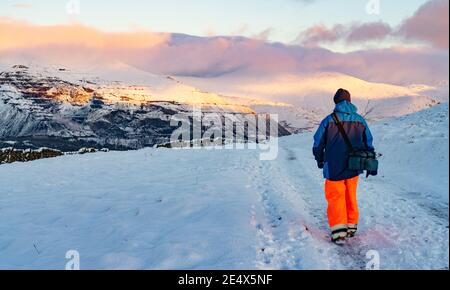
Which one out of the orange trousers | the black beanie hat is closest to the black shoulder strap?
the black beanie hat

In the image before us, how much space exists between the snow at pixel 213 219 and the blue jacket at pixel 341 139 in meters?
1.42

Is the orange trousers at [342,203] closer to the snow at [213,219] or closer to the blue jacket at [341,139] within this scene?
the blue jacket at [341,139]

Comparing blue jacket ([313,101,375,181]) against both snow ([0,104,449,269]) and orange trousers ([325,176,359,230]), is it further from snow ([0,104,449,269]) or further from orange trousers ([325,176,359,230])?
snow ([0,104,449,269])

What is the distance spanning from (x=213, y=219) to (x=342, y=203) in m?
3.31

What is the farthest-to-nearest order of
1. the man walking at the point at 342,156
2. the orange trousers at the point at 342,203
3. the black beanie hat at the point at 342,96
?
the black beanie hat at the point at 342,96
the man walking at the point at 342,156
the orange trousers at the point at 342,203

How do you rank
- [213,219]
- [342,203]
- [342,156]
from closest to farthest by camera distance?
[342,203] < [342,156] < [213,219]

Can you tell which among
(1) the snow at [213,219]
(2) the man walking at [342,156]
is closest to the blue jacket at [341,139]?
(2) the man walking at [342,156]

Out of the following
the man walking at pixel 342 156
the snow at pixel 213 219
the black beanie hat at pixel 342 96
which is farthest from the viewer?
the black beanie hat at pixel 342 96

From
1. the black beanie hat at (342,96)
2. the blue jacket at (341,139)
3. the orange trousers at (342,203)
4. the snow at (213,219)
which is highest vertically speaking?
the black beanie hat at (342,96)

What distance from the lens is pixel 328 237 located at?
31.0ft

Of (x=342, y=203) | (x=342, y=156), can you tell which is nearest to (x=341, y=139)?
(x=342, y=156)

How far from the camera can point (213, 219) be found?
36.2ft

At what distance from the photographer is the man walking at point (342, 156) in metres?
9.38

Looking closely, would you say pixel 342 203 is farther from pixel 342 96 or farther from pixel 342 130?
pixel 342 96
